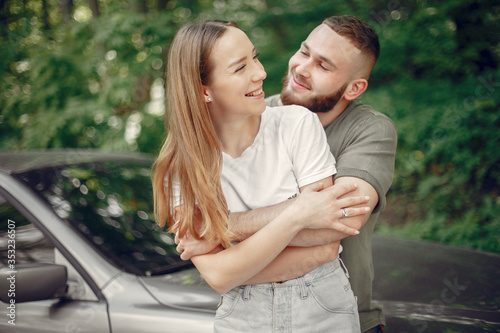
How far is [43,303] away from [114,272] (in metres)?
0.33

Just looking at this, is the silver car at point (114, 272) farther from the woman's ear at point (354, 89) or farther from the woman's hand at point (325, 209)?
the woman's ear at point (354, 89)

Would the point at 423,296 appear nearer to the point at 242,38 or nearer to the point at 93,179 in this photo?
the point at 242,38

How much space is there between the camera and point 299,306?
146 cm

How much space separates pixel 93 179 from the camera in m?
2.65

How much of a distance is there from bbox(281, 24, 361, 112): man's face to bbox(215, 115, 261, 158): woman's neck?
0.94 feet

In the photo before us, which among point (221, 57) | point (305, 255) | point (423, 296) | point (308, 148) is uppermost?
point (221, 57)

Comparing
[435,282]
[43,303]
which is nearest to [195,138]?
[43,303]

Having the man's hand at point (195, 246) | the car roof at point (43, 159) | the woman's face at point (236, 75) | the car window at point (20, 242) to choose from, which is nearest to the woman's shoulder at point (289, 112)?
the woman's face at point (236, 75)

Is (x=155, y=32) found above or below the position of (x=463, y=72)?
above

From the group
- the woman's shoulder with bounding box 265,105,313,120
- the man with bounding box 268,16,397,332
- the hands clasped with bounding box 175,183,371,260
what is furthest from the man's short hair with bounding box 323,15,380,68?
the hands clasped with bounding box 175,183,371,260

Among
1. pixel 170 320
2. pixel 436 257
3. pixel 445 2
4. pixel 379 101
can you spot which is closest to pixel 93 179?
pixel 170 320

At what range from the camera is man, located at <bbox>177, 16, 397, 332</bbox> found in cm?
150

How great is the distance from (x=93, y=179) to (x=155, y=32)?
274 cm

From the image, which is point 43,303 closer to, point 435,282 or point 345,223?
point 345,223
